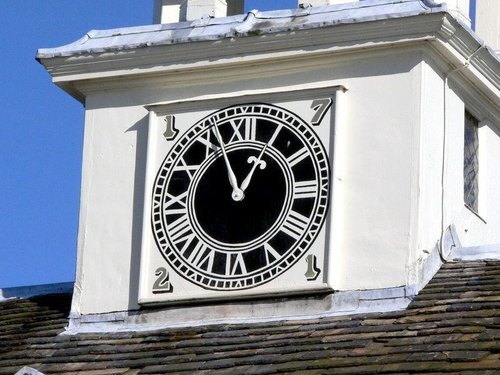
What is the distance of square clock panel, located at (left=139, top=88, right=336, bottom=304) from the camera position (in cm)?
2330

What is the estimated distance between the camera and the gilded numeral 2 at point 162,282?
77.6 ft

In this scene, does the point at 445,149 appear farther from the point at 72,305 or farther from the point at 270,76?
the point at 72,305

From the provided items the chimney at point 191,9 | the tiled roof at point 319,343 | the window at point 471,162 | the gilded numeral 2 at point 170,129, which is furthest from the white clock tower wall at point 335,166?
the window at point 471,162

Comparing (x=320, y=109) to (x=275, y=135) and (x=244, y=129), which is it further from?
(x=244, y=129)

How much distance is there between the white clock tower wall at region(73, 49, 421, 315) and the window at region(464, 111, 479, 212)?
4.35 feet

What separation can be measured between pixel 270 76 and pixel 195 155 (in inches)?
38.5

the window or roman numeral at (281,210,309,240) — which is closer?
roman numeral at (281,210,309,240)

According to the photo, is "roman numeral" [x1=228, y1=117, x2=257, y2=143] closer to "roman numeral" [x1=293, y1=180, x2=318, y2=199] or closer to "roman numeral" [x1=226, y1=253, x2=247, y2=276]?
"roman numeral" [x1=293, y1=180, x2=318, y2=199]

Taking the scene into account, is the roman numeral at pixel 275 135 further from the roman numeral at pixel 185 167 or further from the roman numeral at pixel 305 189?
the roman numeral at pixel 185 167

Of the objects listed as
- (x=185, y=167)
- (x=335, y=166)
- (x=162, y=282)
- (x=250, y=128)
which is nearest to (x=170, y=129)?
(x=185, y=167)

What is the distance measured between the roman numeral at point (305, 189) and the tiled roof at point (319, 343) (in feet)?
4.11

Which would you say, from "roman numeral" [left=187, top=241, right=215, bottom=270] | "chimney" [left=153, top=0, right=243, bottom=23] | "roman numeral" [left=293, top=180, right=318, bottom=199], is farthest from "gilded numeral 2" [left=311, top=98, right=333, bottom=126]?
"chimney" [left=153, top=0, right=243, bottom=23]

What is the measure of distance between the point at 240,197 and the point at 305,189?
58cm

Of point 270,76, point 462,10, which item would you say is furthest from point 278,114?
point 462,10
